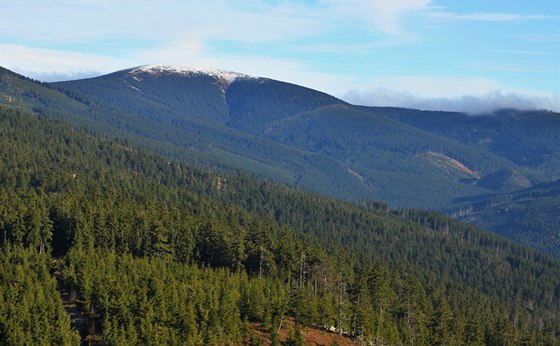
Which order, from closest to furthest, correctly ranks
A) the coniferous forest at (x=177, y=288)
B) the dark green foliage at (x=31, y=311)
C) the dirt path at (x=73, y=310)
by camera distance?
the dark green foliage at (x=31, y=311), the coniferous forest at (x=177, y=288), the dirt path at (x=73, y=310)

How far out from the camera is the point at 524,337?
15200 cm

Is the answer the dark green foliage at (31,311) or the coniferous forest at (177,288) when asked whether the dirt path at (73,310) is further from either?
the dark green foliage at (31,311)

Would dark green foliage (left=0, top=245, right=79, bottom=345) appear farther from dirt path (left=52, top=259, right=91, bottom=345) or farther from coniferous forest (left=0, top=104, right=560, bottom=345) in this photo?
dirt path (left=52, top=259, right=91, bottom=345)

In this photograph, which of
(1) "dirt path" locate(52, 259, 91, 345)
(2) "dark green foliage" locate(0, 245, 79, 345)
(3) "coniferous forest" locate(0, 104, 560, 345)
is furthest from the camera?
(1) "dirt path" locate(52, 259, 91, 345)

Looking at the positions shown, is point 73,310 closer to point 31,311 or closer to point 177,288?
point 31,311

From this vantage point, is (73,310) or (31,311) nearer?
(31,311)

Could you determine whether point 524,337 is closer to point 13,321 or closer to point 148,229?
point 148,229

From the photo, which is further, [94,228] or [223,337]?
[94,228]

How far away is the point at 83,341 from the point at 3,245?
4472cm

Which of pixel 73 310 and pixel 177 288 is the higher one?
pixel 177 288

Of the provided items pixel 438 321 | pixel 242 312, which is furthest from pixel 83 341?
pixel 438 321

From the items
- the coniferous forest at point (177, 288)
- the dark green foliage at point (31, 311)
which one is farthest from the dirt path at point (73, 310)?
the dark green foliage at point (31, 311)

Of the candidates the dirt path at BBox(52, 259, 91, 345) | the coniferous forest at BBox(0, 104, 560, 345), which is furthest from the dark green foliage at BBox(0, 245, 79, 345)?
the dirt path at BBox(52, 259, 91, 345)

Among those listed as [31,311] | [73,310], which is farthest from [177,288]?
[31,311]
